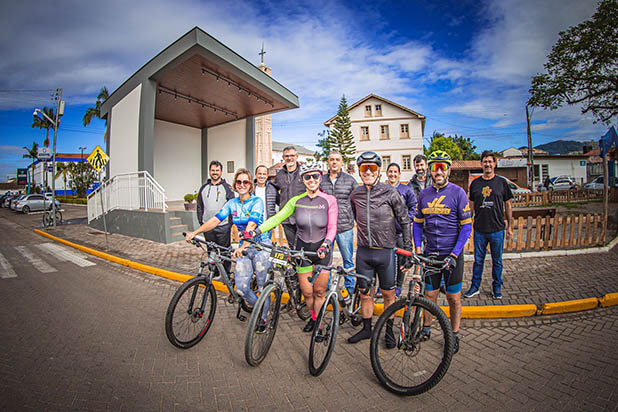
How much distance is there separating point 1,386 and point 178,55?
34.2ft

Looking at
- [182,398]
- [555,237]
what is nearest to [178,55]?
[182,398]

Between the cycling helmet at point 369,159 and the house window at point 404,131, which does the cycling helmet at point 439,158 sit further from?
the house window at point 404,131

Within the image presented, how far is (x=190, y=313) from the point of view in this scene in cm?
325

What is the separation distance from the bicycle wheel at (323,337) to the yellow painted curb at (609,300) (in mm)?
4375

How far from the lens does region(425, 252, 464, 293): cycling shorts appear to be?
119 inches

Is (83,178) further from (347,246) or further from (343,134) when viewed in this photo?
(347,246)

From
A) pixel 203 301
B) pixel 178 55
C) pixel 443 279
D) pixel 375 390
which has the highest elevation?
pixel 178 55

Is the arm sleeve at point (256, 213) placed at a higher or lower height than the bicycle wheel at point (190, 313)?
higher

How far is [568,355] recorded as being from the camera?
302cm

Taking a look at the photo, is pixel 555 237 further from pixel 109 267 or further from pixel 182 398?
pixel 109 267

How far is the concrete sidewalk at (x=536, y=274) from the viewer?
14.0 ft

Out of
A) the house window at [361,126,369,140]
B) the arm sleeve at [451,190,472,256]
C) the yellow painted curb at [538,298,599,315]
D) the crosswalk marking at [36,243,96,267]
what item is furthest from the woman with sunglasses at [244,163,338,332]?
the house window at [361,126,369,140]

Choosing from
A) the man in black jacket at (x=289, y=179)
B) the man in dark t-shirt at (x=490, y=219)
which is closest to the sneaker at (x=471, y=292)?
the man in dark t-shirt at (x=490, y=219)

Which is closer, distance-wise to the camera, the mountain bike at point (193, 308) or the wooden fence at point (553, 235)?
the mountain bike at point (193, 308)
